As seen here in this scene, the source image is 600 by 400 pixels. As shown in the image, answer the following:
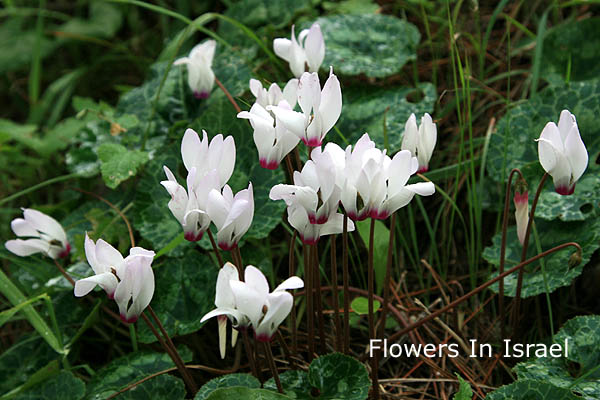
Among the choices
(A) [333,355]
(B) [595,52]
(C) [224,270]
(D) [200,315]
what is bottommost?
(D) [200,315]

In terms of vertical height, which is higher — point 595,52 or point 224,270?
point 595,52

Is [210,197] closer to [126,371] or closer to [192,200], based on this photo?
[192,200]

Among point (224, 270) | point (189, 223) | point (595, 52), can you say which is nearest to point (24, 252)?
point (189, 223)

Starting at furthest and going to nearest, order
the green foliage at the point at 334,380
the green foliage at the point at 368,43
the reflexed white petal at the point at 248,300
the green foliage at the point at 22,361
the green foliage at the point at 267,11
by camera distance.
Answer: the green foliage at the point at 267,11 → the green foliage at the point at 368,43 → the green foliage at the point at 22,361 → the green foliage at the point at 334,380 → the reflexed white petal at the point at 248,300

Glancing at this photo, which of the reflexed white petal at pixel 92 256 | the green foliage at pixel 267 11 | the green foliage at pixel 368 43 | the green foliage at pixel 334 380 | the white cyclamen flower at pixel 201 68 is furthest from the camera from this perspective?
the green foliage at pixel 267 11

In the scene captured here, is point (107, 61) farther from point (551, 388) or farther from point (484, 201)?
point (551, 388)

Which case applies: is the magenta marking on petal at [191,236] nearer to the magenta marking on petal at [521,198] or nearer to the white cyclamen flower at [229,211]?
the white cyclamen flower at [229,211]

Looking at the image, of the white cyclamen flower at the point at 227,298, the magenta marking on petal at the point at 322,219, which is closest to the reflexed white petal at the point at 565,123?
the magenta marking on petal at the point at 322,219

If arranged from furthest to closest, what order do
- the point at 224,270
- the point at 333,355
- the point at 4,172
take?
the point at 4,172 → the point at 333,355 → the point at 224,270
